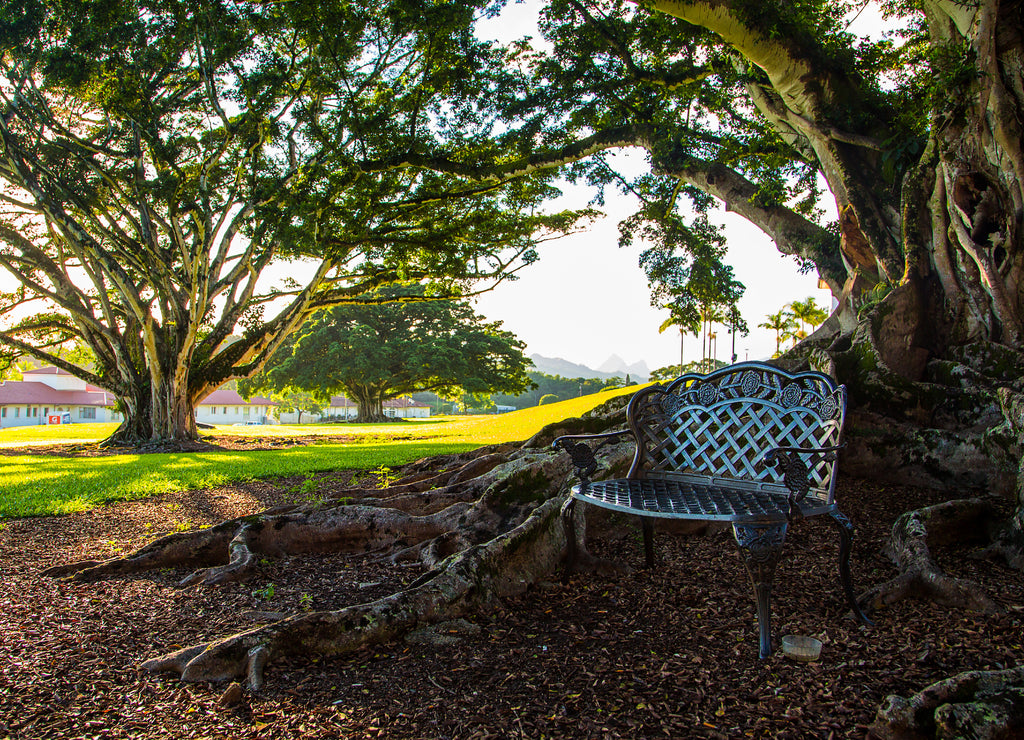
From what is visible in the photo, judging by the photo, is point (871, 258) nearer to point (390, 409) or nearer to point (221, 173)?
point (221, 173)

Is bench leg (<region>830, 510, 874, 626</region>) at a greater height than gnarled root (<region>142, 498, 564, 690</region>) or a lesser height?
greater

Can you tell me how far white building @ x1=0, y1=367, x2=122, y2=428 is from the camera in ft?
171

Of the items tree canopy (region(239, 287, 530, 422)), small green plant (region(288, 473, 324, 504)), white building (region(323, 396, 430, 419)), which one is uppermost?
tree canopy (region(239, 287, 530, 422))

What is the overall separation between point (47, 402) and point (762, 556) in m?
68.8

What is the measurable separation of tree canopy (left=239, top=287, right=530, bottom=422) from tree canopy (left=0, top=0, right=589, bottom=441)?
49.5 feet

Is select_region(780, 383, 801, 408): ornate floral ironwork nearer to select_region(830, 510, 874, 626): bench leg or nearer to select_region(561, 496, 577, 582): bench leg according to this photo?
select_region(830, 510, 874, 626): bench leg

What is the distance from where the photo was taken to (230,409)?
226 ft

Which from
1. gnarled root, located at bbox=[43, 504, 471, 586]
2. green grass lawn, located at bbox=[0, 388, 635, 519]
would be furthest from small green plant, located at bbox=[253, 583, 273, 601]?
green grass lawn, located at bbox=[0, 388, 635, 519]

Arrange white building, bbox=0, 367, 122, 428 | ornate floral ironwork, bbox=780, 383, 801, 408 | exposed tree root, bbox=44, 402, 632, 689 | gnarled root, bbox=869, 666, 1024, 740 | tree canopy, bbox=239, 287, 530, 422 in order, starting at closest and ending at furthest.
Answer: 1. gnarled root, bbox=869, 666, 1024, 740
2. exposed tree root, bbox=44, 402, 632, 689
3. ornate floral ironwork, bbox=780, 383, 801, 408
4. tree canopy, bbox=239, 287, 530, 422
5. white building, bbox=0, 367, 122, 428

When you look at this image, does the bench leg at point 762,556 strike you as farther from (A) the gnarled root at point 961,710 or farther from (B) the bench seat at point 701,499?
(A) the gnarled root at point 961,710

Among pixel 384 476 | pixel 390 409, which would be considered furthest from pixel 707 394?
pixel 390 409

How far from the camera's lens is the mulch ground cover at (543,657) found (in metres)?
2.32

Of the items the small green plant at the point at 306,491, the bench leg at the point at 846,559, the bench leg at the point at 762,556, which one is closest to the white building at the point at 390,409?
the small green plant at the point at 306,491

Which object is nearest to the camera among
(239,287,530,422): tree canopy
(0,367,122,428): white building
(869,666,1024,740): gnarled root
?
(869,666,1024,740): gnarled root
